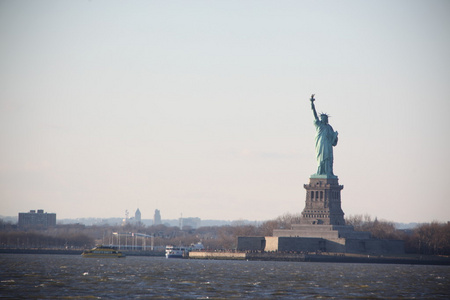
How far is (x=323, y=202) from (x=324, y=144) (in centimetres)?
874

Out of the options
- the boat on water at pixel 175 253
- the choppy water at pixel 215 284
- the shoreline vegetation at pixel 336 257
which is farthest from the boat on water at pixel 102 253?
the choppy water at pixel 215 284

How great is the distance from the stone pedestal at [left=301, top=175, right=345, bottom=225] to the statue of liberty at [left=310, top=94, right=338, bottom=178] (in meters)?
1.15

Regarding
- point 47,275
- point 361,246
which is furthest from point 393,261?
point 47,275

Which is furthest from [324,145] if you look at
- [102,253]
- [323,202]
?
[102,253]

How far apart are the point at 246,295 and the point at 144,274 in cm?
2624

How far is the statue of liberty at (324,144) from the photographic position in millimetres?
146375

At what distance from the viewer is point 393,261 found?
140375 mm

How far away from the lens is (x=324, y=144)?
147m

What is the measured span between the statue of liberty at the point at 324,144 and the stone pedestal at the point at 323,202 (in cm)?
115

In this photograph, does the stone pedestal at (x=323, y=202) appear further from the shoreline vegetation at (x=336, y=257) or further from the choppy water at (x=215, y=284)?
the choppy water at (x=215, y=284)

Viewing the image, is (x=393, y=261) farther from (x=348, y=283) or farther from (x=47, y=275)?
(x=47, y=275)

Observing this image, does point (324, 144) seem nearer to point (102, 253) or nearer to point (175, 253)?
point (175, 253)

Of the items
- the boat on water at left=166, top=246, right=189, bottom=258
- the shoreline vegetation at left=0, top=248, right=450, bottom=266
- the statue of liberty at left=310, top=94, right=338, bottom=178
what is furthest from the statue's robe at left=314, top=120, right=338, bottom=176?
the boat on water at left=166, top=246, right=189, bottom=258

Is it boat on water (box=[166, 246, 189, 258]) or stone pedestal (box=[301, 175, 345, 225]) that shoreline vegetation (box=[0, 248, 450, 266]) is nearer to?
stone pedestal (box=[301, 175, 345, 225])
